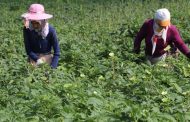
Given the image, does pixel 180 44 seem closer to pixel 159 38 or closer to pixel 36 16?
pixel 159 38

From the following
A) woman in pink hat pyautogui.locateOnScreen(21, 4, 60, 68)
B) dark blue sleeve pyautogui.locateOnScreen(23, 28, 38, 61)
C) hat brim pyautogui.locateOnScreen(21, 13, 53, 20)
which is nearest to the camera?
hat brim pyautogui.locateOnScreen(21, 13, 53, 20)

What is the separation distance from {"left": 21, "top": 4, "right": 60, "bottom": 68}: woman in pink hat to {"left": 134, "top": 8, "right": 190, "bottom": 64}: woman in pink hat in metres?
1.47

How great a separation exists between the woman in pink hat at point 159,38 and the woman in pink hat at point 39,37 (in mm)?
1472

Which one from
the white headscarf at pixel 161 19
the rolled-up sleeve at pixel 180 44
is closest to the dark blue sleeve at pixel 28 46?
the white headscarf at pixel 161 19

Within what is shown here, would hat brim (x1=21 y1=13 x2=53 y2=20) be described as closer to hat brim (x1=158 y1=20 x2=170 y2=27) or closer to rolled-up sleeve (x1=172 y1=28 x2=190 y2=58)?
hat brim (x1=158 y1=20 x2=170 y2=27)

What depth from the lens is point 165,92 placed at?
5.86 meters

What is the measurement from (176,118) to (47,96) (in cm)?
131

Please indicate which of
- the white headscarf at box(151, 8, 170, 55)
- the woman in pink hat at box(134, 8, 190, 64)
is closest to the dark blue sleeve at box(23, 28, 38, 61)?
the woman in pink hat at box(134, 8, 190, 64)

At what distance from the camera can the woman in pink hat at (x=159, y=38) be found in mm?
7902

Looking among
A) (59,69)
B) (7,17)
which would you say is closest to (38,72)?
(59,69)

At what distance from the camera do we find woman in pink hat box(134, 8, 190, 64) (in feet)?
25.9

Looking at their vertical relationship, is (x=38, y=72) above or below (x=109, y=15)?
above

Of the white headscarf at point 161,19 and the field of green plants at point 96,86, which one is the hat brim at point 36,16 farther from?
the white headscarf at point 161,19

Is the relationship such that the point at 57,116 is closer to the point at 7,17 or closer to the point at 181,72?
the point at 181,72
